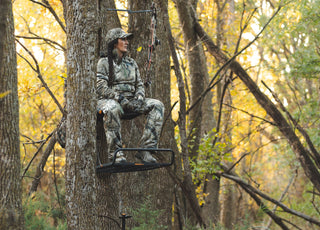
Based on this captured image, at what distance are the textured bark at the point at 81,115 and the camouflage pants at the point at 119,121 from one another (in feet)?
0.97

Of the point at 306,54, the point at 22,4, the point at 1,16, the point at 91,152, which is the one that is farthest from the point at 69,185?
the point at 22,4

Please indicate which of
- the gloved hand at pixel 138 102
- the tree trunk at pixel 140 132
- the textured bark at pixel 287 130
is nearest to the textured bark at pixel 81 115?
the gloved hand at pixel 138 102

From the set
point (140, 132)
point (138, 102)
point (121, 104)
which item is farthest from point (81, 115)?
point (140, 132)

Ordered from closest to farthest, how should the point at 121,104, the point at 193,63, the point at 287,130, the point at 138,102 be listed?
the point at 121,104, the point at 138,102, the point at 287,130, the point at 193,63

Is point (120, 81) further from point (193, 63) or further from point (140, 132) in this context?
point (193, 63)

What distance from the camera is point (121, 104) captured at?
500 centimetres

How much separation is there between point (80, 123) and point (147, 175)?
3315 millimetres

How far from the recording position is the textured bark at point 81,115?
4281 mm

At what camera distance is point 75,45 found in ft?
14.6

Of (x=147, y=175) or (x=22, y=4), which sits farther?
(x=22, y=4)

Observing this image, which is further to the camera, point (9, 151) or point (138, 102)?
point (138, 102)

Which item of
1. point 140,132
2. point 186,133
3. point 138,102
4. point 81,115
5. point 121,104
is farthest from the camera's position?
point 186,133

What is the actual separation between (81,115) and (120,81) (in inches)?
40.7

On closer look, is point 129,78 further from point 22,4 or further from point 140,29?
point 22,4
